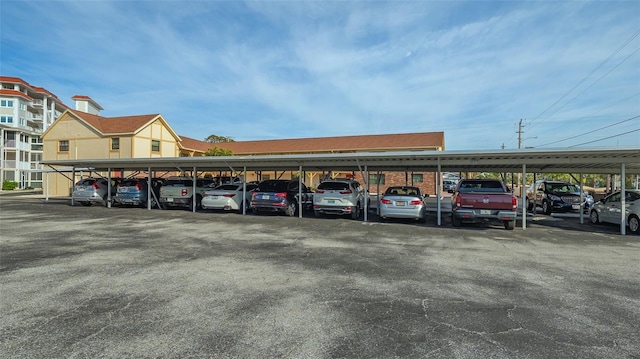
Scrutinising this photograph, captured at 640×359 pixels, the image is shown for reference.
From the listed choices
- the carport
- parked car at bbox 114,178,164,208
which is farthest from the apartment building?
the carport

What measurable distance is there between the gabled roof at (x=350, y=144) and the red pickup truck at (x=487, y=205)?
63.5 ft

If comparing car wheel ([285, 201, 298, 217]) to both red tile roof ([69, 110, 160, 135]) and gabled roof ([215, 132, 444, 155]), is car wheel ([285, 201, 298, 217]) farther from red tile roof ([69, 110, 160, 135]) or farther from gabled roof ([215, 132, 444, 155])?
red tile roof ([69, 110, 160, 135])

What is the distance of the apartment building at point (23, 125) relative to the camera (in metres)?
46.9

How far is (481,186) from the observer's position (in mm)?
11375

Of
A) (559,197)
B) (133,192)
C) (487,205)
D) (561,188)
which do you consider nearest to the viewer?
(487,205)

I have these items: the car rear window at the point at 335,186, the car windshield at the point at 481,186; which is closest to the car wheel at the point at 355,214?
the car rear window at the point at 335,186

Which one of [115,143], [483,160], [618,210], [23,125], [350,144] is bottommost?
[618,210]

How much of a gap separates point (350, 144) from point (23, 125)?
55689 millimetres

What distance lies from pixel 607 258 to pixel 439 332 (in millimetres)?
5940

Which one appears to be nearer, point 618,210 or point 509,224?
point 509,224

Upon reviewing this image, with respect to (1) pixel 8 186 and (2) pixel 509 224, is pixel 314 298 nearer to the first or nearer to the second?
(2) pixel 509 224

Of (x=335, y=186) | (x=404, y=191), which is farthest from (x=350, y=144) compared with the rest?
(x=404, y=191)

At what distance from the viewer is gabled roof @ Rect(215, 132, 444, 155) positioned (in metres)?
32.2

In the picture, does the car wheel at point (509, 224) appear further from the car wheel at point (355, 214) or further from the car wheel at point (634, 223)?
the car wheel at point (355, 214)
